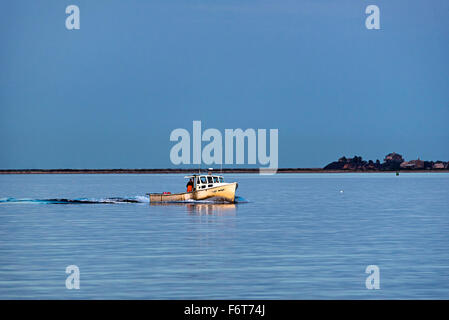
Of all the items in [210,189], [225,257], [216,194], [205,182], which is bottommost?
[225,257]

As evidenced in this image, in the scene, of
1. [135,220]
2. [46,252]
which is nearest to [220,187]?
[135,220]

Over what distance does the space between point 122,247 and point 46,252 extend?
16.3 ft

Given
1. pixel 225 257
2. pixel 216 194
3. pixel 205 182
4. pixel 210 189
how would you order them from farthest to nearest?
pixel 216 194
pixel 205 182
pixel 210 189
pixel 225 257

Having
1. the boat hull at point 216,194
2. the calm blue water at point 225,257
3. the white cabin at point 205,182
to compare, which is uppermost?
the white cabin at point 205,182

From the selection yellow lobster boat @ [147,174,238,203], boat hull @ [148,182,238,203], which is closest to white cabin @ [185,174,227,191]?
yellow lobster boat @ [147,174,238,203]

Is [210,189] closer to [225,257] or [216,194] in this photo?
[216,194]

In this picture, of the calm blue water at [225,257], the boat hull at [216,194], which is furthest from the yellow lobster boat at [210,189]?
the calm blue water at [225,257]

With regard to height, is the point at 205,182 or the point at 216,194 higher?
the point at 205,182

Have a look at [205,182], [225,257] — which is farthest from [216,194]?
[225,257]

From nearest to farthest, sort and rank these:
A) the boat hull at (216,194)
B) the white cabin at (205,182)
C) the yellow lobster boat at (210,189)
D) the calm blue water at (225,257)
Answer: the calm blue water at (225,257)
the white cabin at (205,182)
the yellow lobster boat at (210,189)
the boat hull at (216,194)

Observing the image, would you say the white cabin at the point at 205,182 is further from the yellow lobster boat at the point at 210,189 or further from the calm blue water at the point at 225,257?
the calm blue water at the point at 225,257

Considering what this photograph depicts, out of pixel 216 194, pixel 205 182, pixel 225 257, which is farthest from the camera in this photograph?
pixel 216 194

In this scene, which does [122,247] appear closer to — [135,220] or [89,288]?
[89,288]

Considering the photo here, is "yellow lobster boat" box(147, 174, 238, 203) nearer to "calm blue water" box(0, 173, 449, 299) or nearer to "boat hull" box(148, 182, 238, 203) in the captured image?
"boat hull" box(148, 182, 238, 203)
